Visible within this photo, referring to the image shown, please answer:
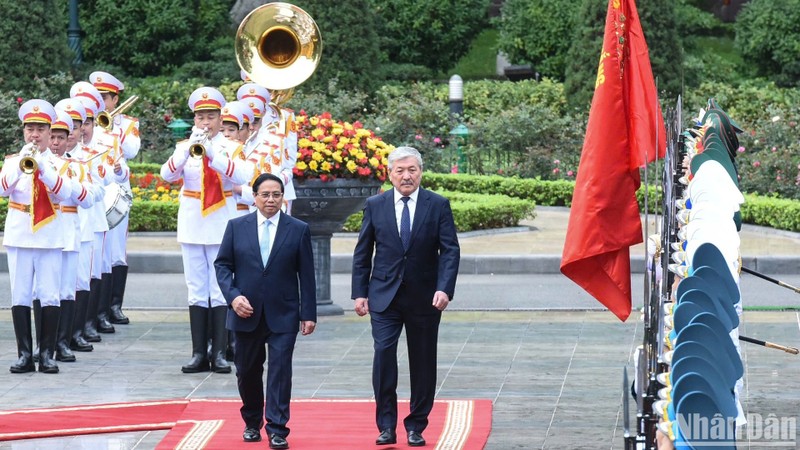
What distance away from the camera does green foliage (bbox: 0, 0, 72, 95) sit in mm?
26250

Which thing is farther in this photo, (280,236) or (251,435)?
(280,236)

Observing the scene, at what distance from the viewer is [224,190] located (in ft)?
37.6

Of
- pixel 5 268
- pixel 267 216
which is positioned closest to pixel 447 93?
pixel 5 268

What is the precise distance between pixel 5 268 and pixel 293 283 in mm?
8533

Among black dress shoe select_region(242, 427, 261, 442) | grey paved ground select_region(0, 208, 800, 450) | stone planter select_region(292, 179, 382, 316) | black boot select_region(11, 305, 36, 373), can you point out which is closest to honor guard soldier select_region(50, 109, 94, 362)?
grey paved ground select_region(0, 208, 800, 450)

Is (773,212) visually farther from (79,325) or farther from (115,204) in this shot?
(79,325)

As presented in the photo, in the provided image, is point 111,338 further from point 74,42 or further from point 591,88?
point 74,42

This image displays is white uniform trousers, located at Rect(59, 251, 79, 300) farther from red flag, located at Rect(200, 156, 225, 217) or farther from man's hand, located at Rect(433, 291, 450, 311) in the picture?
man's hand, located at Rect(433, 291, 450, 311)

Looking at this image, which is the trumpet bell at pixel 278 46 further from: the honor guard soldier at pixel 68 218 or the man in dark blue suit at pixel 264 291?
the man in dark blue suit at pixel 264 291

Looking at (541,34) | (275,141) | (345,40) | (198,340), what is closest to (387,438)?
(198,340)

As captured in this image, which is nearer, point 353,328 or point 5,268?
point 353,328

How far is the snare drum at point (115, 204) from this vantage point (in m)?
12.6

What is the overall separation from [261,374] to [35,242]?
289 centimetres

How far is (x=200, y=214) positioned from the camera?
11.3 metres
